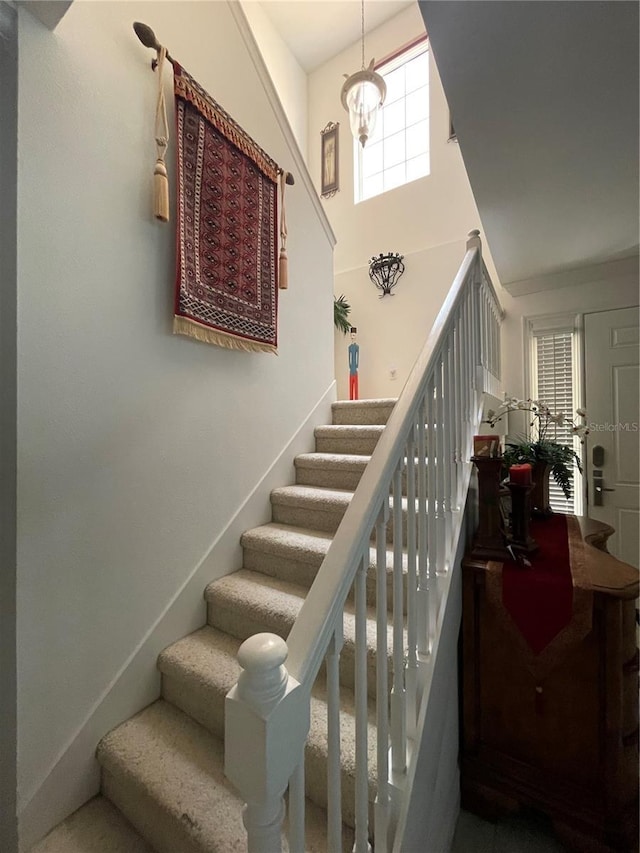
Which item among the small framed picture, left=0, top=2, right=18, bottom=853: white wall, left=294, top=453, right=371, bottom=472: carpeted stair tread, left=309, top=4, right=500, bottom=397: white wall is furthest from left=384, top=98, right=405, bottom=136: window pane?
left=0, top=2, right=18, bottom=853: white wall

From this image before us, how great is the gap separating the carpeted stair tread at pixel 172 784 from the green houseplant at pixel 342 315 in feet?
10.8

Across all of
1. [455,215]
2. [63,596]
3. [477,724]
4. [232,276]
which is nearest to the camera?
[63,596]

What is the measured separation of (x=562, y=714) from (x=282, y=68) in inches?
224

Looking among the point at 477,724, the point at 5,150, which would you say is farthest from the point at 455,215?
the point at 477,724

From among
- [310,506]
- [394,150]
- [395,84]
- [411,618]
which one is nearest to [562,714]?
[411,618]

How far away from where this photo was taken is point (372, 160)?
401cm

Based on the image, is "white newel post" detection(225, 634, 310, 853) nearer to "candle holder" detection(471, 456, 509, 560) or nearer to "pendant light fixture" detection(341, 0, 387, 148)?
"candle holder" detection(471, 456, 509, 560)

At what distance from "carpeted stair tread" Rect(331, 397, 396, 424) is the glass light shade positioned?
5.64 feet

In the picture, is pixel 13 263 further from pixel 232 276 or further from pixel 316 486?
pixel 316 486

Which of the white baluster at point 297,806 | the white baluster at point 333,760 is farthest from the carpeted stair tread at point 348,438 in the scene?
the white baluster at point 297,806

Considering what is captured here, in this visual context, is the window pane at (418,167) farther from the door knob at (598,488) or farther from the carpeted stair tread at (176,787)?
the carpeted stair tread at (176,787)

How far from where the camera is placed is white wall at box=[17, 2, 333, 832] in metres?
1.12

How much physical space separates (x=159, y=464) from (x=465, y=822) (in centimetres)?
182

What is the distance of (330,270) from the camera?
8.96 feet
